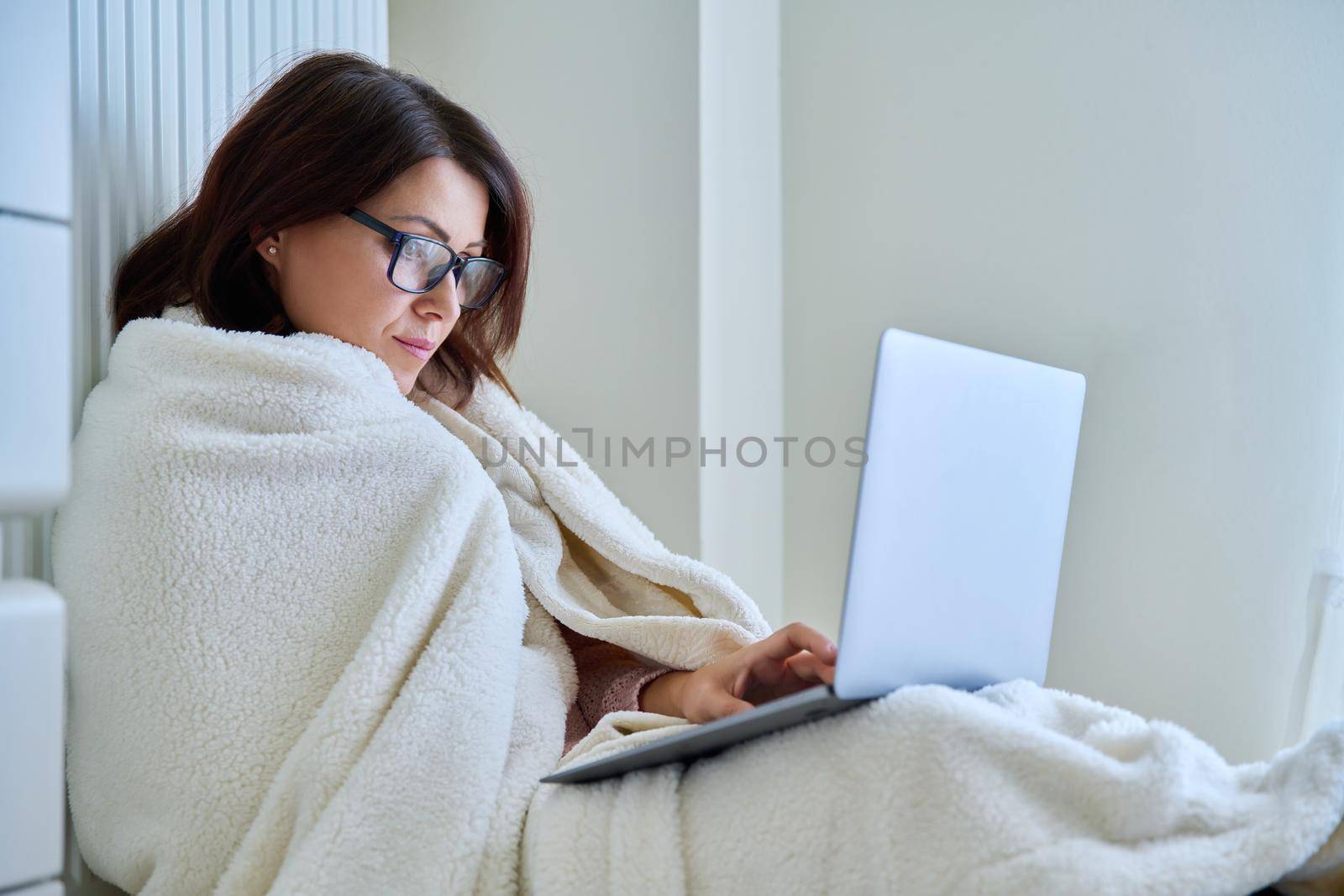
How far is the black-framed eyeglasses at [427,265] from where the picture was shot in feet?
3.44

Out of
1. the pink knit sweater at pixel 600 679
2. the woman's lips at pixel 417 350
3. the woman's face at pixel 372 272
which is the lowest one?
the pink knit sweater at pixel 600 679

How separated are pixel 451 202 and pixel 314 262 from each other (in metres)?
0.16

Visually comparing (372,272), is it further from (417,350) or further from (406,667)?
(406,667)

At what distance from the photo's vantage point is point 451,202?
1108 mm

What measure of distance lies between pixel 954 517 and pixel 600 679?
53cm

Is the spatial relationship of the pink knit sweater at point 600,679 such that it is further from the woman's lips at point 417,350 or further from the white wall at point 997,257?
the white wall at point 997,257

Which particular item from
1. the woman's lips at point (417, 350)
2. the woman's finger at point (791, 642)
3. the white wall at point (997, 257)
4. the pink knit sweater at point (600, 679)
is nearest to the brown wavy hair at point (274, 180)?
the woman's lips at point (417, 350)

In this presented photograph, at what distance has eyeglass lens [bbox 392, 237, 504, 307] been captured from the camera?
1.06 m

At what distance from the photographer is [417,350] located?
1112mm

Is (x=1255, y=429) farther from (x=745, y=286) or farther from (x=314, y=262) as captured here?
(x=314, y=262)

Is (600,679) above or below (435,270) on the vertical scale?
below

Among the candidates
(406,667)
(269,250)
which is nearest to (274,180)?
(269,250)

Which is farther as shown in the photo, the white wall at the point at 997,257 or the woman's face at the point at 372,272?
the white wall at the point at 997,257

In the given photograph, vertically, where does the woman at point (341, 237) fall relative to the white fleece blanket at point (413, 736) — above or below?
above
